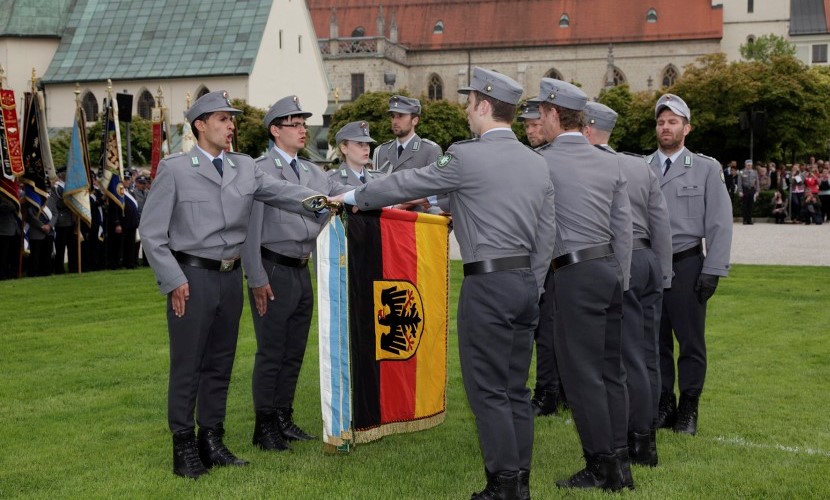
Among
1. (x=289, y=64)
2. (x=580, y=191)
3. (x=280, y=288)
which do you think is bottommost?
(x=280, y=288)

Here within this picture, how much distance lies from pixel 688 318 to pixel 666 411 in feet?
2.65

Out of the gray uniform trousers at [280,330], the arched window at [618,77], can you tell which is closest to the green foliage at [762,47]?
the arched window at [618,77]

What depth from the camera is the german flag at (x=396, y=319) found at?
24.9 feet

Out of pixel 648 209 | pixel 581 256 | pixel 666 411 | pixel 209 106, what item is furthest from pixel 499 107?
pixel 666 411

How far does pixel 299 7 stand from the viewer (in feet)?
297

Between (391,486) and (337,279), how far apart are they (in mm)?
1429

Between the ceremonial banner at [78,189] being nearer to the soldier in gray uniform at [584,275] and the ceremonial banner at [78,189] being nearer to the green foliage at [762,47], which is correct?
the soldier in gray uniform at [584,275]

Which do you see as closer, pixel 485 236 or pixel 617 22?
pixel 485 236

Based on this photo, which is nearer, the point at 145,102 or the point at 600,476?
the point at 600,476

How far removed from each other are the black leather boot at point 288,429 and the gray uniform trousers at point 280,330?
89mm

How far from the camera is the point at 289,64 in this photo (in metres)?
88.6

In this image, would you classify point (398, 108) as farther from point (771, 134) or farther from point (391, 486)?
point (771, 134)

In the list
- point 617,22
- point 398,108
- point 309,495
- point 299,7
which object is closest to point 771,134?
point 299,7

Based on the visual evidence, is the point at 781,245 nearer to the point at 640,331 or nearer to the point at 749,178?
the point at 749,178
